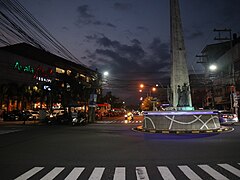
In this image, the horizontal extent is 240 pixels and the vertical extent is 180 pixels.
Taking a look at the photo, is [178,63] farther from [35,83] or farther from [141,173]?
[35,83]

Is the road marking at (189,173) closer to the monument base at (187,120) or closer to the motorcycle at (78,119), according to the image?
the monument base at (187,120)

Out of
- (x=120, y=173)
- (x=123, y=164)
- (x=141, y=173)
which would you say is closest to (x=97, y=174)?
(x=120, y=173)

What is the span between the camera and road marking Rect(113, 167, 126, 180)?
646cm

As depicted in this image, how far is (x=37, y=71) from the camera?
55.9 metres

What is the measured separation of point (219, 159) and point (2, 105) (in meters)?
47.2

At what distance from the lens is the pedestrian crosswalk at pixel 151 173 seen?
6.45 meters

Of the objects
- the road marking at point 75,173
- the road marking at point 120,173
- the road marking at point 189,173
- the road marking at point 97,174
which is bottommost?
the road marking at point 75,173

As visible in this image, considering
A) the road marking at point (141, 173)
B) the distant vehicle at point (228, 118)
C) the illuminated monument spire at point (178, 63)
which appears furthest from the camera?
the distant vehicle at point (228, 118)

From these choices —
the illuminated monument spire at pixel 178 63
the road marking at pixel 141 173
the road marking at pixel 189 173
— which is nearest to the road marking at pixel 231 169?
the road marking at pixel 189 173

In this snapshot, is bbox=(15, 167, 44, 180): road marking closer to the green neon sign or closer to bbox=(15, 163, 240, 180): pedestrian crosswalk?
bbox=(15, 163, 240, 180): pedestrian crosswalk

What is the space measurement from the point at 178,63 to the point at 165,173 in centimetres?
1629

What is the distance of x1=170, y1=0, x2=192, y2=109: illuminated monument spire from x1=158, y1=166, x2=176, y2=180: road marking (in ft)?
48.6

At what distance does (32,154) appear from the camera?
10.0 metres

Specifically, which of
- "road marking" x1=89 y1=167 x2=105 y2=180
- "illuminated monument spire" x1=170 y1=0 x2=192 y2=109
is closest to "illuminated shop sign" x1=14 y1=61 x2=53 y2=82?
"illuminated monument spire" x1=170 y1=0 x2=192 y2=109
